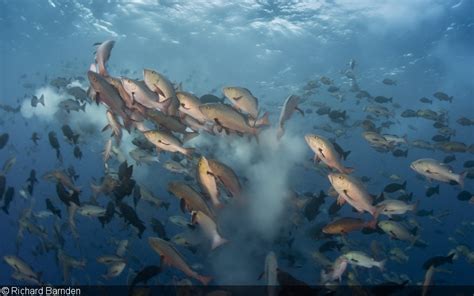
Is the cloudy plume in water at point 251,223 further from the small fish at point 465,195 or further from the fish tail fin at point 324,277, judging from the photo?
the fish tail fin at point 324,277

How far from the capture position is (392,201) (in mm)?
7574

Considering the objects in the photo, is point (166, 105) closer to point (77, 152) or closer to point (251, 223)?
point (77, 152)

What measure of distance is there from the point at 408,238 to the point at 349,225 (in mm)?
3091

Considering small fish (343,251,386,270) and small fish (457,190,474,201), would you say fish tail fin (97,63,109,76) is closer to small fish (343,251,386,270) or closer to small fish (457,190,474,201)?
small fish (343,251,386,270)

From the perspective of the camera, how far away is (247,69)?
125ft

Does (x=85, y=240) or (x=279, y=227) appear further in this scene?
(x=85, y=240)

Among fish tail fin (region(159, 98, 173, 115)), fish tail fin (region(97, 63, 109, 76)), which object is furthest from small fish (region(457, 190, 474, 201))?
fish tail fin (region(97, 63, 109, 76))

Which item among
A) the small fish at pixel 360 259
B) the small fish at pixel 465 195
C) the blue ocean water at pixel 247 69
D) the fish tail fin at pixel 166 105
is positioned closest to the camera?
the fish tail fin at pixel 166 105

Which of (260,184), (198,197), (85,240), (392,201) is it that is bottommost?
(85,240)

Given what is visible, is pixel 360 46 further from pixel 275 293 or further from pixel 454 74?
pixel 275 293

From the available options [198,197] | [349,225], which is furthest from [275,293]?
[349,225]

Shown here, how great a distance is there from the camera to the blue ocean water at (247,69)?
1783 cm

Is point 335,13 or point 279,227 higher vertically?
point 335,13

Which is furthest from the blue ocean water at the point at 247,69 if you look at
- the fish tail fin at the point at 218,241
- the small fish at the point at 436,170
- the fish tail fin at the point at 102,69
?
the small fish at the point at 436,170
